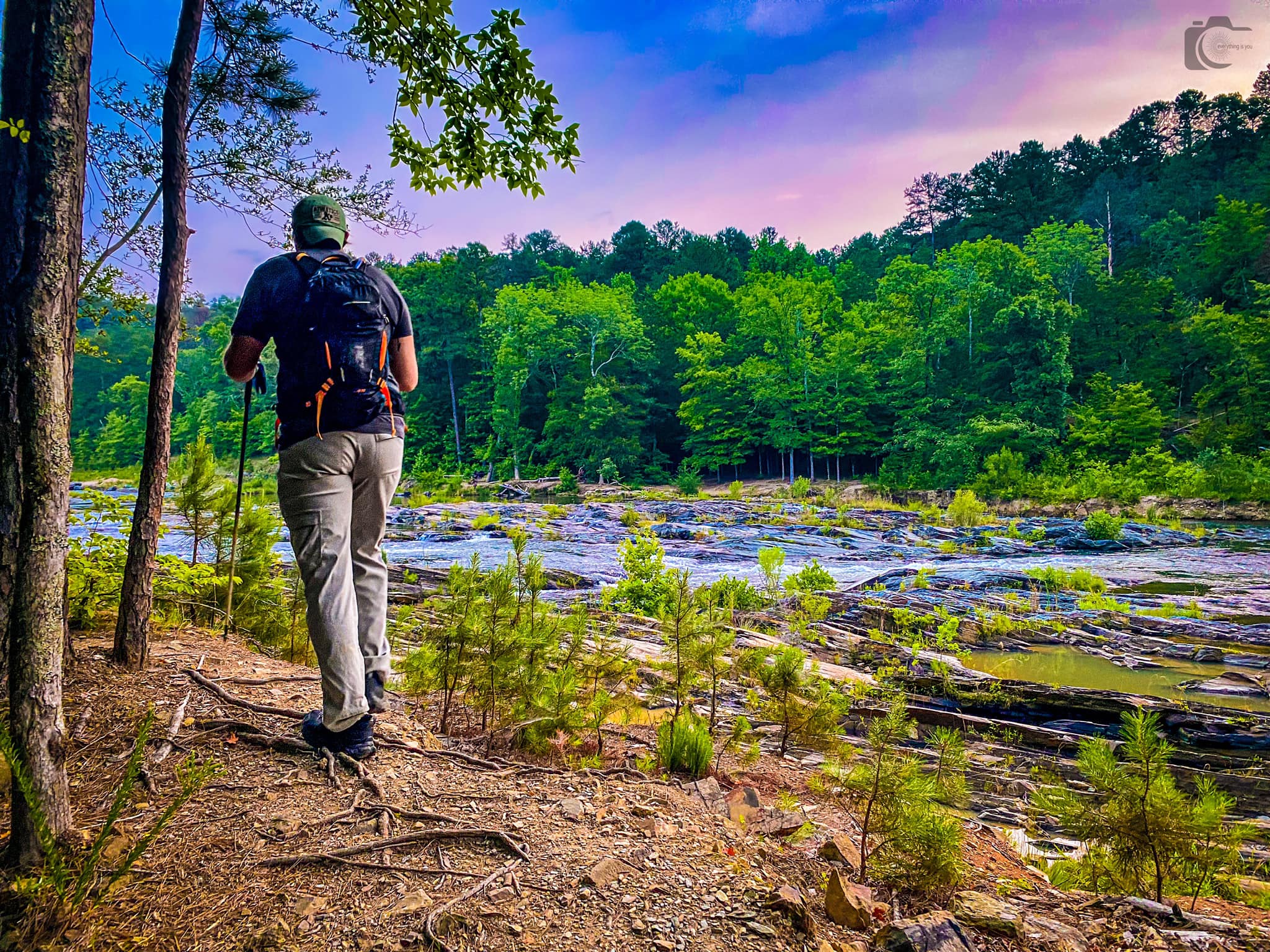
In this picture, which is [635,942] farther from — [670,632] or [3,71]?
[3,71]

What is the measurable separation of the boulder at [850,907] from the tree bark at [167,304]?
10.9ft

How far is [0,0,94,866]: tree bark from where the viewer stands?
156 centimetres

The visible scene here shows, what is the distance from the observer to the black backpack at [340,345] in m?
2.41

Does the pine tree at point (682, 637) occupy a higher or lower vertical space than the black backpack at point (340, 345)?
lower

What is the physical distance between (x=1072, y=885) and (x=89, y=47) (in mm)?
4467

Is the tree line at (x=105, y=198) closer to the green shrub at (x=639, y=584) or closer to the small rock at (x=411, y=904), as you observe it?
the small rock at (x=411, y=904)

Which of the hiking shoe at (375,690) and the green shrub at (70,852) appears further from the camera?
the hiking shoe at (375,690)

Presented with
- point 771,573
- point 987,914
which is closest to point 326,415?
point 987,914

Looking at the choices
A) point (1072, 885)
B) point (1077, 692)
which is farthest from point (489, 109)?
point (1077, 692)

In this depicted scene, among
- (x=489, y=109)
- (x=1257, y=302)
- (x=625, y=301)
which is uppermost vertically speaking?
(x=625, y=301)

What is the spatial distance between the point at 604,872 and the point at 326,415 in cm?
192

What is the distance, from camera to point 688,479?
36.8m

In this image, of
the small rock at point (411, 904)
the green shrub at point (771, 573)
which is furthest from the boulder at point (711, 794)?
the green shrub at point (771, 573)

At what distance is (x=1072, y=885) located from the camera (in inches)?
97.9
